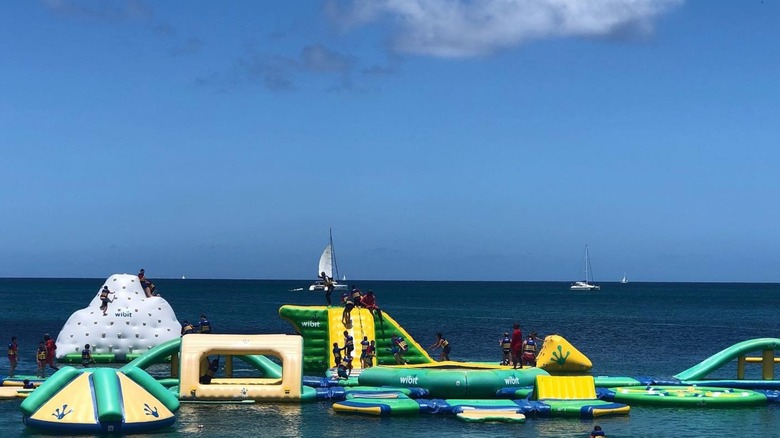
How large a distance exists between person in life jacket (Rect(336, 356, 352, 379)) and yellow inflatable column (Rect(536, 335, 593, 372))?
825 cm

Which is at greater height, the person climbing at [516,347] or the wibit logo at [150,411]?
the person climbing at [516,347]

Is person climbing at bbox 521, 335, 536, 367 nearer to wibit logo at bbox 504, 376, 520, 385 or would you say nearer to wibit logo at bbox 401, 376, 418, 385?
wibit logo at bbox 504, 376, 520, 385

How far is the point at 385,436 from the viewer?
25.2 m

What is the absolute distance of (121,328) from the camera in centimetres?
4178

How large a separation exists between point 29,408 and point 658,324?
259 feet

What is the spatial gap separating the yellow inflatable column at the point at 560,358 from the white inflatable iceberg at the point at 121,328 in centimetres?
1422

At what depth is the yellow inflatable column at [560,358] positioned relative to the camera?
130 ft

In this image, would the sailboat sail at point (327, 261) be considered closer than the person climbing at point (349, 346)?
No

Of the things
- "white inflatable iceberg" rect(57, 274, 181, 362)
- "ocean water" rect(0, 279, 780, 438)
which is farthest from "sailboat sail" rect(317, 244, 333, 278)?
"white inflatable iceberg" rect(57, 274, 181, 362)

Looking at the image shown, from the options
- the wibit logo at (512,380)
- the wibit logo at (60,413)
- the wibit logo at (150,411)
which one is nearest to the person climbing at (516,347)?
the wibit logo at (512,380)

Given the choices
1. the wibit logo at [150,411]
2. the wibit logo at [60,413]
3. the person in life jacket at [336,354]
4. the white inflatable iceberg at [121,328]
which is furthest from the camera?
the white inflatable iceberg at [121,328]

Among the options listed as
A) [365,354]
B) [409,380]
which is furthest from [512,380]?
[365,354]

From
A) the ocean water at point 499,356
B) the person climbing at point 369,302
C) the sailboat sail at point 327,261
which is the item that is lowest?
the ocean water at point 499,356

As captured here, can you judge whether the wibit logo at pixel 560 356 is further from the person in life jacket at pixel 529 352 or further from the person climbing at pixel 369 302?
the person climbing at pixel 369 302
